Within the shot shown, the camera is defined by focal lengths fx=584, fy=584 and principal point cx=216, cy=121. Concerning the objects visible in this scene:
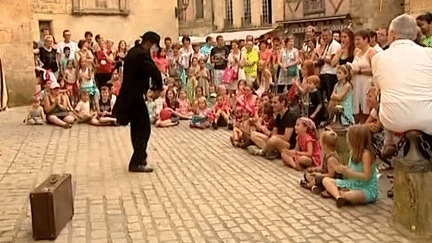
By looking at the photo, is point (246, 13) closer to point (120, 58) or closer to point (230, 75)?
point (120, 58)

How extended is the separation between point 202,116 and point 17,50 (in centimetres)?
659

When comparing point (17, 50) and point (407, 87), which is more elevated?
point (17, 50)

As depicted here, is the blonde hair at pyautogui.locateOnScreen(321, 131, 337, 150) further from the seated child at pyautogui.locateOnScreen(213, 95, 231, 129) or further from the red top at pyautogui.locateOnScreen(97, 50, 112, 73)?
the red top at pyautogui.locateOnScreen(97, 50, 112, 73)

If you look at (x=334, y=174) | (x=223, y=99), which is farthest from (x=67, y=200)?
(x=223, y=99)

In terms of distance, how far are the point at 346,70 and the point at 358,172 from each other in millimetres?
2684

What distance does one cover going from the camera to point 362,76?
8383 millimetres

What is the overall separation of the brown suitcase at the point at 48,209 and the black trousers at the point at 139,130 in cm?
250

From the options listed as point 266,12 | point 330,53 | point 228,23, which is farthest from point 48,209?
point 228,23

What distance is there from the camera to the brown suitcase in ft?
16.6

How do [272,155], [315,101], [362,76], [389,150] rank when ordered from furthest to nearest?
[315,101]
[272,155]
[362,76]
[389,150]

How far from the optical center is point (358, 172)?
19.2 feet

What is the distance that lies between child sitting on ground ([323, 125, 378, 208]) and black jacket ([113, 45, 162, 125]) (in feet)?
9.57

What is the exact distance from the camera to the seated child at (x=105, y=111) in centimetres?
1256

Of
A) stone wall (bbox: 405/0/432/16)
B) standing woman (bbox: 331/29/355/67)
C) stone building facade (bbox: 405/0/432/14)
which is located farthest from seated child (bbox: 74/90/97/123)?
stone wall (bbox: 405/0/432/16)
